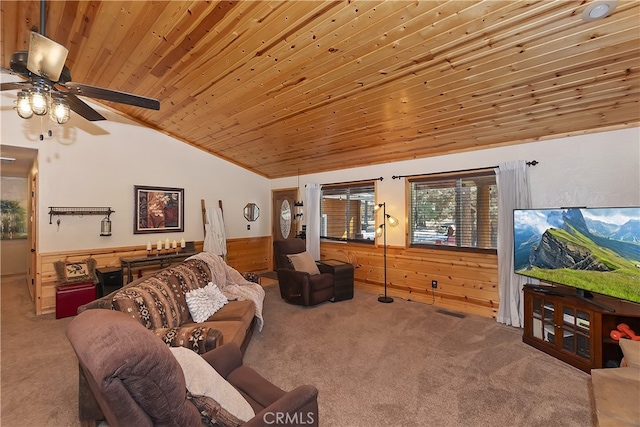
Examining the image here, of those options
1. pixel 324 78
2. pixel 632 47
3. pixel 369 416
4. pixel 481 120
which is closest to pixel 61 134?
pixel 324 78

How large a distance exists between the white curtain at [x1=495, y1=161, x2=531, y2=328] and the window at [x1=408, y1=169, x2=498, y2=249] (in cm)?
23

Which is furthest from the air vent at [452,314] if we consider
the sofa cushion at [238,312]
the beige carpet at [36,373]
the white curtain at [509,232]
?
the beige carpet at [36,373]

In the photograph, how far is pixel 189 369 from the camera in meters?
1.30

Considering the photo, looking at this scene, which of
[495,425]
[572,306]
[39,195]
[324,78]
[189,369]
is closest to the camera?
[189,369]

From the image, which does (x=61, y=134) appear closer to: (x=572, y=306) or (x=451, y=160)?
(x=451, y=160)

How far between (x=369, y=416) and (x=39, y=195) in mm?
5168

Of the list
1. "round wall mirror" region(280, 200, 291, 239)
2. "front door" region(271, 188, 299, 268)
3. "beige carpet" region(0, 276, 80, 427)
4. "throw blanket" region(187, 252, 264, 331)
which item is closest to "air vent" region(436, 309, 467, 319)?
"throw blanket" region(187, 252, 264, 331)

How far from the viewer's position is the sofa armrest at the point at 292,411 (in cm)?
119

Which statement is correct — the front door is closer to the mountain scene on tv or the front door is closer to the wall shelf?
the wall shelf

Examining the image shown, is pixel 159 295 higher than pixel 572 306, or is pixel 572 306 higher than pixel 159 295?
pixel 159 295

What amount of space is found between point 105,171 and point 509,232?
20.1 feet

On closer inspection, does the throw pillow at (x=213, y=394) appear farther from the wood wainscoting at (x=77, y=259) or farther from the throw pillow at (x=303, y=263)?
the wood wainscoting at (x=77, y=259)

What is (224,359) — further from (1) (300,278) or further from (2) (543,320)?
(2) (543,320)

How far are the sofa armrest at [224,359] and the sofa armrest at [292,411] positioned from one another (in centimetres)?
54
